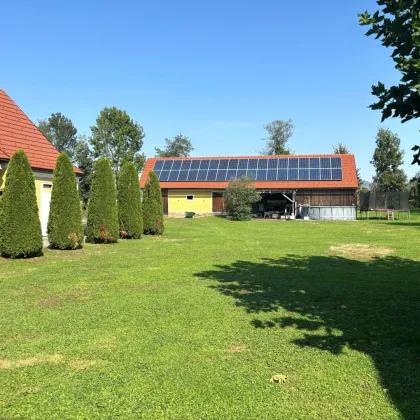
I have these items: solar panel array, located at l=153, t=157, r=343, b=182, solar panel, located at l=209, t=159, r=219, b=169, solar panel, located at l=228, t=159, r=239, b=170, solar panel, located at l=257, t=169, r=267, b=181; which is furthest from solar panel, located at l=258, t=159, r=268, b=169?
solar panel, located at l=209, t=159, r=219, b=169

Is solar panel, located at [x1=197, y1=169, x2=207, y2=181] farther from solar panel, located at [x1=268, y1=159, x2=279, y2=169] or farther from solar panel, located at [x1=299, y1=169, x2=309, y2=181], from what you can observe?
solar panel, located at [x1=299, y1=169, x2=309, y2=181]

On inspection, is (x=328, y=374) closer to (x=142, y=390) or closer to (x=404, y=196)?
(x=142, y=390)

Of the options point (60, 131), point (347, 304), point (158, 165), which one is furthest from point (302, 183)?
point (60, 131)

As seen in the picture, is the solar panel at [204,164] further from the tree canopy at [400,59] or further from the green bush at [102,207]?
the tree canopy at [400,59]

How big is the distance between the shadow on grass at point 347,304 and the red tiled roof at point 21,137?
8.98 meters

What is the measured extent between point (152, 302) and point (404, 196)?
2715cm

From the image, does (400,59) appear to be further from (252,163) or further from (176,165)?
(176,165)

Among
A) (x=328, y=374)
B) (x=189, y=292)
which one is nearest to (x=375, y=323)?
(x=328, y=374)

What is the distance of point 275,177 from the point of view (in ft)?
113

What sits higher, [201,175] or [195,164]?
[195,164]

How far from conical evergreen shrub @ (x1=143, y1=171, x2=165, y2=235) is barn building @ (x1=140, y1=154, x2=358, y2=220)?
16.7m

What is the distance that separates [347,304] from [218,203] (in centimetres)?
2976

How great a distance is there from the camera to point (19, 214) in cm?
993

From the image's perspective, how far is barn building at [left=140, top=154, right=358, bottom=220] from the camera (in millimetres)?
32344
